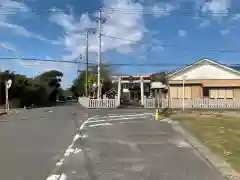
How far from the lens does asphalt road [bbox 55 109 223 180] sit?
9.22m

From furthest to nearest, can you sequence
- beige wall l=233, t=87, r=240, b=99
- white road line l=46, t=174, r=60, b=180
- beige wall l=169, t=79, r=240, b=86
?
1. beige wall l=169, t=79, r=240, b=86
2. beige wall l=233, t=87, r=240, b=99
3. white road line l=46, t=174, r=60, b=180

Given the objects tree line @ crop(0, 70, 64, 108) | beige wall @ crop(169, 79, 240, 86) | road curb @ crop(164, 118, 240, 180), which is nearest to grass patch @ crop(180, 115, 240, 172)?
road curb @ crop(164, 118, 240, 180)

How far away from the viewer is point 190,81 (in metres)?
50.9

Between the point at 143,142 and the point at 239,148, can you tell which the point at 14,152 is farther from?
the point at 239,148

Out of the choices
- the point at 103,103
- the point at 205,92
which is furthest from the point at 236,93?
the point at 103,103

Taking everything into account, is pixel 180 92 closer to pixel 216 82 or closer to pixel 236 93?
pixel 216 82

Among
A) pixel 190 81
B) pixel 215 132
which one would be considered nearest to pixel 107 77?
pixel 190 81

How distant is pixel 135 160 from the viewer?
1126 centimetres

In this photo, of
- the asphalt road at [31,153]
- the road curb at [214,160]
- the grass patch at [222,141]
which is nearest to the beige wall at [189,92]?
the grass patch at [222,141]

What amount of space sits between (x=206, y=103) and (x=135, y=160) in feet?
119

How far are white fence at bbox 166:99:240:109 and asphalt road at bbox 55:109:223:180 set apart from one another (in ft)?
96.3

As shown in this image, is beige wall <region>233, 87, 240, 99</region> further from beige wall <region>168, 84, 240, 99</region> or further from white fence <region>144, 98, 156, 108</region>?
white fence <region>144, 98, 156, 108</region>

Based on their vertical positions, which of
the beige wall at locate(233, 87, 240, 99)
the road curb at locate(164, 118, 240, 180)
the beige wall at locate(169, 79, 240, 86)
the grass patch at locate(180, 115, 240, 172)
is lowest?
the road curb at locate(164, 118, 240, 180)

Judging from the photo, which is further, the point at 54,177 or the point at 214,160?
the point at 214,160
